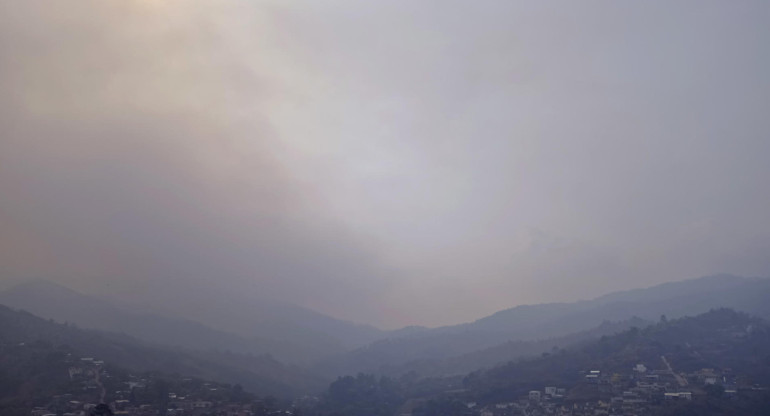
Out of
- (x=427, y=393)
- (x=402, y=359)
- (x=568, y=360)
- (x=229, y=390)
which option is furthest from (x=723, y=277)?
(x=229, y=390)

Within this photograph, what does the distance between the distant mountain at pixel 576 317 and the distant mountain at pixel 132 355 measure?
2750 cm

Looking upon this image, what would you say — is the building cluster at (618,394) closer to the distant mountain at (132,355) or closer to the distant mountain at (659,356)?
the distant mountain at (659,356)

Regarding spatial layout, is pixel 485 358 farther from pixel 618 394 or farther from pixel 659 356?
pixel 618 394

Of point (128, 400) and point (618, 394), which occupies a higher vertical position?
point (618, 394)

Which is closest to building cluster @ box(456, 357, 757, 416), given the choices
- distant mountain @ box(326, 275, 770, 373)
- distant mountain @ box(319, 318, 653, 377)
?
distant mountain @ box(319, 318, 653, 377)

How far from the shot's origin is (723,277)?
13100 centimetres

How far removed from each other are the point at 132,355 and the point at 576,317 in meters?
95.7

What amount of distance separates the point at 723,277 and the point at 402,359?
73969 mm

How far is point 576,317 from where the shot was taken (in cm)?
12888

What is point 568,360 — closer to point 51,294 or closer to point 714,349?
point 714,349

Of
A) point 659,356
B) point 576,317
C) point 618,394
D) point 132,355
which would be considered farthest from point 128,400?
point 576,317

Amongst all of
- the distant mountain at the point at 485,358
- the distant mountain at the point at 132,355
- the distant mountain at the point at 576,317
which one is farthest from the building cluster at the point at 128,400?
the distant mountain at the point at 576,317

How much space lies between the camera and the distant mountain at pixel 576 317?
102500 millimetres

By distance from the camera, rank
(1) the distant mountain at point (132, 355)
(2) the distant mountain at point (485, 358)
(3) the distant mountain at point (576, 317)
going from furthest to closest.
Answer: (3) the distant mountain at point (576, 317) → (2) the distant mountain at point (485, 358) → (1) the distant mountain at point (132, 355)
